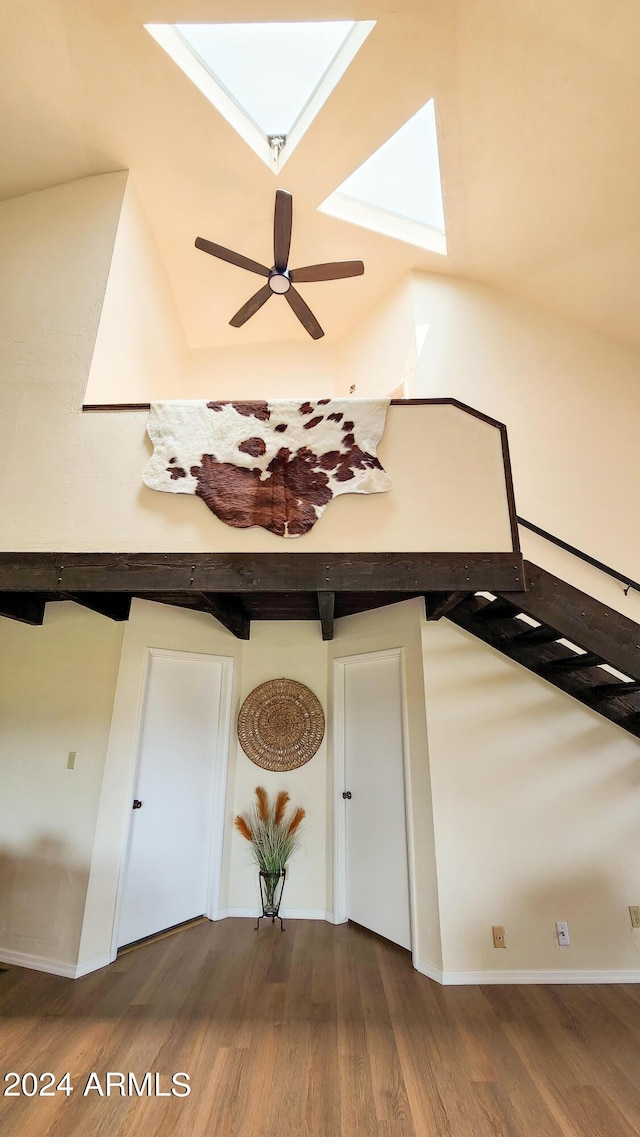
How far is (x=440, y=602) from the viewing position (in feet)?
9.89

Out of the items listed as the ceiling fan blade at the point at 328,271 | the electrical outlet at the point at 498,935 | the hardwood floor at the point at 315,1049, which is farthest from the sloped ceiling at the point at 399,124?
the hardwood floor at the point at 315,1049

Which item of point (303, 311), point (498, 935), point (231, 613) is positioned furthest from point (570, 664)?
point (303, 311)

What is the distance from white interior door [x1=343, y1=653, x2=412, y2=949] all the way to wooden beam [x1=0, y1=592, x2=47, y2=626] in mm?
2433

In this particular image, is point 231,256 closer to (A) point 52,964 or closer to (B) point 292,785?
(B) point 292,785

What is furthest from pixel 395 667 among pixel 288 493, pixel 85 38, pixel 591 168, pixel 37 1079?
pixel 85 38

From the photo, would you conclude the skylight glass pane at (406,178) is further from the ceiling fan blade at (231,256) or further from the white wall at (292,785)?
the white wall at (292,785)

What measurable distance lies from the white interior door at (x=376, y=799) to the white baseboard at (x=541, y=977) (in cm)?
39

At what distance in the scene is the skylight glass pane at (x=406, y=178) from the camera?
3975 millimetres

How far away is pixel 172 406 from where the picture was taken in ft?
8.88

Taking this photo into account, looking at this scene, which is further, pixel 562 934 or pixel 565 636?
pixel 562 934

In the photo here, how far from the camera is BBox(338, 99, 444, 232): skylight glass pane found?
397 cm

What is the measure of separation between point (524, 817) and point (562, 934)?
0.68 m

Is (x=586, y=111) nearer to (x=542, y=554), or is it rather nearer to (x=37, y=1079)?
(x=542, y=554)

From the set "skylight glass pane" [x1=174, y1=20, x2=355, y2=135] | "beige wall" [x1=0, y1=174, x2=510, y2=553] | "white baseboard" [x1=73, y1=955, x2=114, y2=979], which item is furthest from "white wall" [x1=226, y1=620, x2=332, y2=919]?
"skylight glass pane" [x1=174, y1=20, x2=355, y2=135]
